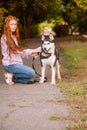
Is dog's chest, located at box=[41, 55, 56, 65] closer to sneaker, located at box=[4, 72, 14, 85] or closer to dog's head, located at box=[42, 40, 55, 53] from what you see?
dog's head, located at box=[42, 40, 55, 53]

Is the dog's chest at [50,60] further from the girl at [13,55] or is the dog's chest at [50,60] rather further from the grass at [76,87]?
the grass at [76,87]

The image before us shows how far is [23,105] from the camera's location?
8.29m

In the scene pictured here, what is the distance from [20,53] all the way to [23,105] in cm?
268

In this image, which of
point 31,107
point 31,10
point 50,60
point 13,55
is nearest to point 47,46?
point 50,60

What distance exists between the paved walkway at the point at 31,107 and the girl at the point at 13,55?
0.29m

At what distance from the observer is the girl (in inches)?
417

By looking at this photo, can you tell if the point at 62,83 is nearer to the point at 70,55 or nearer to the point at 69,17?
the point at 70,55

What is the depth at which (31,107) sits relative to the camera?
26.6ft

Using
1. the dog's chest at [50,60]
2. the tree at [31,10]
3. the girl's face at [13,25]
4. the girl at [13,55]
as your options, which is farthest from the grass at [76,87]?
the tree at [31,10]

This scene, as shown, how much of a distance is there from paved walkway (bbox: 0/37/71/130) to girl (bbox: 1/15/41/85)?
29 centimetres

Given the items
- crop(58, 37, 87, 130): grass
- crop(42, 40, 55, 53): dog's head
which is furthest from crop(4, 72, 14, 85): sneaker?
crop(58, 37, 87, 130): grass

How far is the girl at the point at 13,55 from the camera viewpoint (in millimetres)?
10602

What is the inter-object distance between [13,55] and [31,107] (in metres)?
2.82

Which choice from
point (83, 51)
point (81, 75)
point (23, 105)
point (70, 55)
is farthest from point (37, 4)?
point (23, 105)
